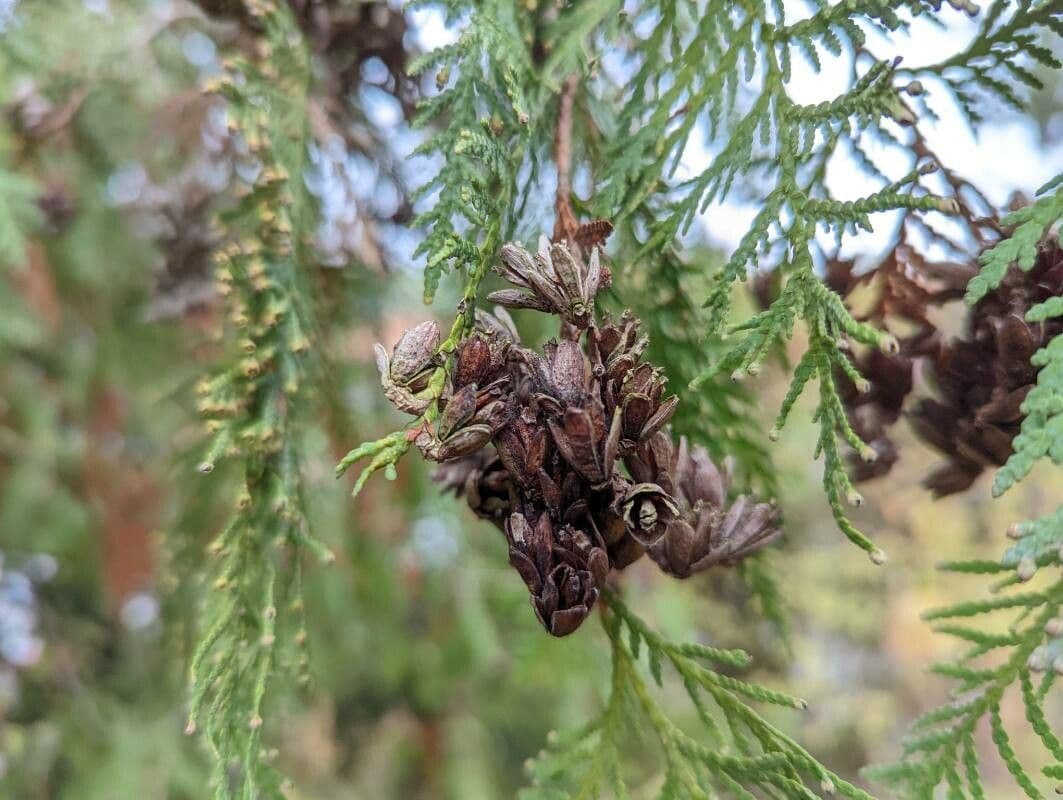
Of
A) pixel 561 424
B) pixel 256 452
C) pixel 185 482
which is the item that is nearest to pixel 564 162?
pixel 561 424

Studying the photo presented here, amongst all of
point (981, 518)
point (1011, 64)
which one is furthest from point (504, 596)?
point (981, 518)

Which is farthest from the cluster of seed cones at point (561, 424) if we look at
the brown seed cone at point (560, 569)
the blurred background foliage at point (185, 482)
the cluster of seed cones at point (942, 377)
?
the cluster of seed cones at point (942, 377)

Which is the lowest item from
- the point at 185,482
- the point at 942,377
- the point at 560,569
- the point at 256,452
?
the point at 185,482

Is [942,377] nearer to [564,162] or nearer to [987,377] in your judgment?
[987,377]

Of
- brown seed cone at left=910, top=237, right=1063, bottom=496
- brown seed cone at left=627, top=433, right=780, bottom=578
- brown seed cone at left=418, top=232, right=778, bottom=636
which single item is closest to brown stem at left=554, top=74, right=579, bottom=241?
brown seed cone at left=418, top=232, right=778, bottom=636

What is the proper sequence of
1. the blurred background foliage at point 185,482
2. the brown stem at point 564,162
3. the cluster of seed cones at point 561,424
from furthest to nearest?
the blurred background foliage at point 185,482
the brown stem at point 564,162
the cluster of seed cones at point 561,424

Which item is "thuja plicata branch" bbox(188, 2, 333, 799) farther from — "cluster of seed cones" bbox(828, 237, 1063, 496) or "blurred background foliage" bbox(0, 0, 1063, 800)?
"cluster of seed cones" bbox(828, 237, 1063, 496)

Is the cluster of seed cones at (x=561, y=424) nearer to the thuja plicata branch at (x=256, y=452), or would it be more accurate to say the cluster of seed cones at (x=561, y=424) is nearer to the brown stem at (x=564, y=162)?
the brown stem at (x=564, y=162)
